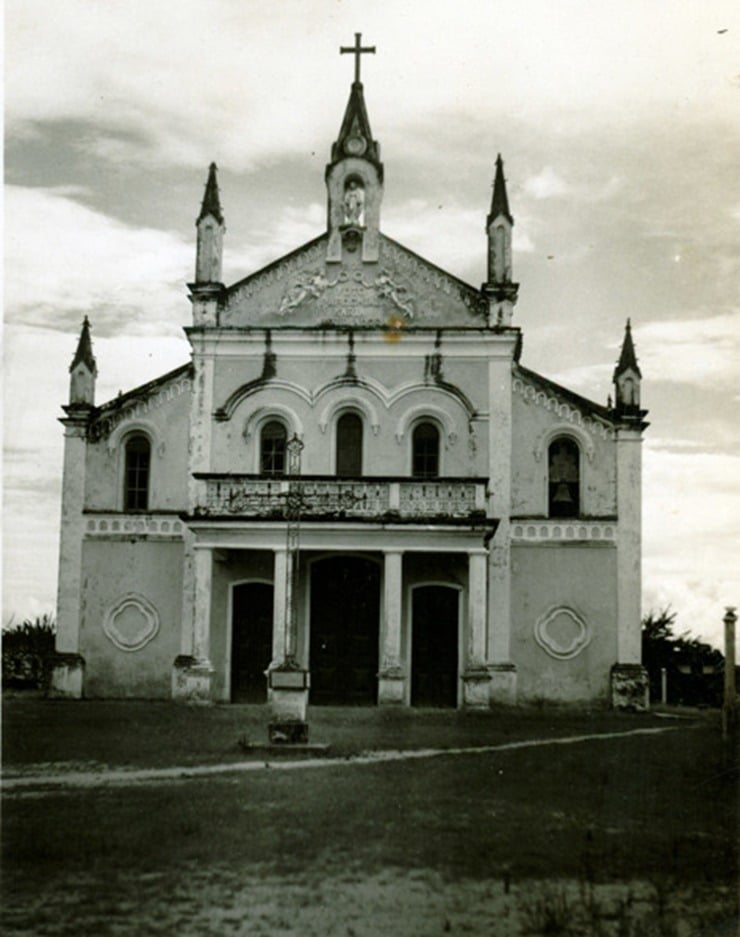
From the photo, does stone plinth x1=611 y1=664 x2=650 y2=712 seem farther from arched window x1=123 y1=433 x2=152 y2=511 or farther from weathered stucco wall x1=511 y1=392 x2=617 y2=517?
arched window x1=123 y1=433 x2=152 y2=511

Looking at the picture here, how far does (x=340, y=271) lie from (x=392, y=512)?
600cm

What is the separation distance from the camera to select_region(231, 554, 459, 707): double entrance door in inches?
1029

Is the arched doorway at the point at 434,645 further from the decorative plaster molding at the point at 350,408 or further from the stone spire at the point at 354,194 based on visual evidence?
the stone spire at the point at 354,194

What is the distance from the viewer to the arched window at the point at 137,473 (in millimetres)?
27266

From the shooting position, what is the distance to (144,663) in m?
26.5

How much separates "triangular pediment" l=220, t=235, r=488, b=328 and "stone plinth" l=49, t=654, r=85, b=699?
8170mm

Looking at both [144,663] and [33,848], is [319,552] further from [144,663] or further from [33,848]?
[33,848]

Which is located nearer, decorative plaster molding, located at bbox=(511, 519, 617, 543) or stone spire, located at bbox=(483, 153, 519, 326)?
decorative plaster molding, located at bbox=(511, 519, 617, 543)

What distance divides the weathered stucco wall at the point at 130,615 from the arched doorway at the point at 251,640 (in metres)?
1.32

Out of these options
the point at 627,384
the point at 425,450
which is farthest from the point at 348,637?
the point at 627,384

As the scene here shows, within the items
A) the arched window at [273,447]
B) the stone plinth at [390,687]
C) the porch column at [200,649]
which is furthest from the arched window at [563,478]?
the porch column at [200,649]

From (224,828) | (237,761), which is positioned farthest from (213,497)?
(224,828)

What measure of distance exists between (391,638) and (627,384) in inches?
307

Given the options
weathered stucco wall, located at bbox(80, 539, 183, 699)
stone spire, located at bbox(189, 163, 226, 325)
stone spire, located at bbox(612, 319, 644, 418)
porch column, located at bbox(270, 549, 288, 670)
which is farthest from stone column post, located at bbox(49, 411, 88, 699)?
stone spire, located at bbox(612, 319, 644, 418)
